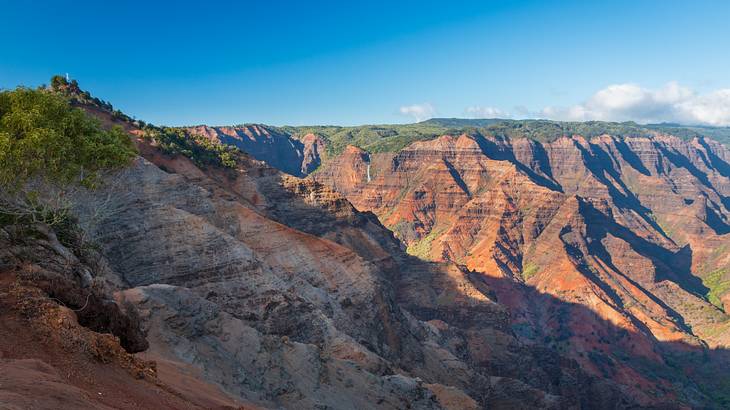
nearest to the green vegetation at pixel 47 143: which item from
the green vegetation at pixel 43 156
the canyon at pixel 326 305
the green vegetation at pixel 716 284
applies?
the green vegetation at pixel 43 156

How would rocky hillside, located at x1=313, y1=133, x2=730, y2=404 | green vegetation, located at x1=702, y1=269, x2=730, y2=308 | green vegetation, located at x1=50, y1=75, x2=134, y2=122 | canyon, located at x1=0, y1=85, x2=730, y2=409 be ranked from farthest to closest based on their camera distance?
1. green vegetation, located at x1=702, y1=269, x2=730, y2=308
2. rocky hillside, located at x1=313, y1=133, x2=730, y2=404
3. green vegetation, located at x1=50, y1=75, x2=134, y2=122
4. canyon, located at x1=0, y1=85, x2=730, y2=409

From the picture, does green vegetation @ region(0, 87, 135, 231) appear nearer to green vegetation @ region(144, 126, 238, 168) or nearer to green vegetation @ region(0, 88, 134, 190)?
green vegetation @ region(0, 88, 134, 190)

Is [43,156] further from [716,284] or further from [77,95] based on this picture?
[716,284]

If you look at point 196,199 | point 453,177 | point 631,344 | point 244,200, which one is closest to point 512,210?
point 453,177

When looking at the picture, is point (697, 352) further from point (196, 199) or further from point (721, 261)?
point (196, 199)

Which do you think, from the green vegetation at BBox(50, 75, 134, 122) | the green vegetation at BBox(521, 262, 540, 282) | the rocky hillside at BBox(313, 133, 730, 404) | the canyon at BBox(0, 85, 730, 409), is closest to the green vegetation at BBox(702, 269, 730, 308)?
the rocky hillside at BBox(313, 133, 730, 404)
